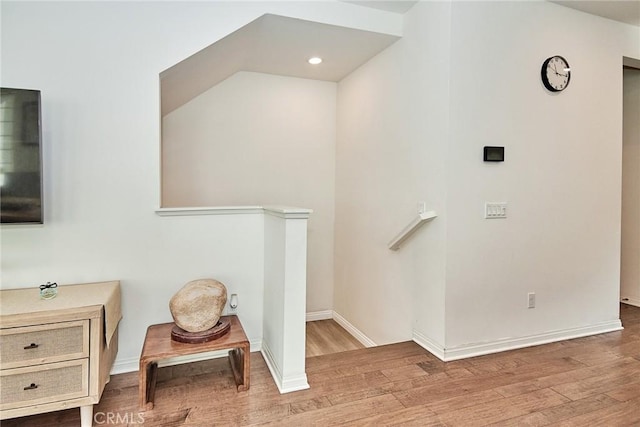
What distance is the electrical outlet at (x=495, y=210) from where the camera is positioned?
108 inches

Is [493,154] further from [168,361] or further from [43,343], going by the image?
[43,343]

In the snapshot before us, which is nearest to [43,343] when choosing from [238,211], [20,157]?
[20,157]

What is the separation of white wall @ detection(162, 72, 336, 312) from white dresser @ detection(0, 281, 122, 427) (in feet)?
6.69

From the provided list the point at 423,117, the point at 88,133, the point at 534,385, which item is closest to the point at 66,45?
the point at 88,133

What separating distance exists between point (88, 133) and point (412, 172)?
231 centimetres

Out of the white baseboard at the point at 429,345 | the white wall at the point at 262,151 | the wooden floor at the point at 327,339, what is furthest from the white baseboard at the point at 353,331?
the white baseboard at the point at 429,345

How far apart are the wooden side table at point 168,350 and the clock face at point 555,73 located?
2.87 meters

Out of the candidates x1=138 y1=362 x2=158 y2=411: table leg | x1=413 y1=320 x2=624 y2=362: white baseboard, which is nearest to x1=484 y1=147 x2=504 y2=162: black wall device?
x1=413 y1=320 x2=624 y2=362: white baseboard

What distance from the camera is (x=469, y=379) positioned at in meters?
2.37

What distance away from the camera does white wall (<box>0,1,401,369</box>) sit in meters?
2.30

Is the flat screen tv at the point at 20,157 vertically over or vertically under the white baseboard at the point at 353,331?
over

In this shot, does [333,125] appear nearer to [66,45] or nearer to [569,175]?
[569,175]

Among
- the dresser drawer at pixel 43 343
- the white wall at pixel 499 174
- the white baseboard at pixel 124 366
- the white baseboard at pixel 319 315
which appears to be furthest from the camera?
the white baseboard at pixel 319 315

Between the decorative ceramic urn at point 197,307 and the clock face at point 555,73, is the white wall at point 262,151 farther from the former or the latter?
the clock face at point 555,73
